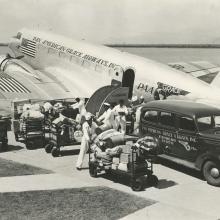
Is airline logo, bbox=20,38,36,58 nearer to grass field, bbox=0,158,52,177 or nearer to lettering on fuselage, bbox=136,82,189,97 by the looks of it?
lettering on fuselage, bbox=136,82,189,97

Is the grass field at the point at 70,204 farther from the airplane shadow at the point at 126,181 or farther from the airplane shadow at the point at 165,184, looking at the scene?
the airplane shadow at the point at 165,184

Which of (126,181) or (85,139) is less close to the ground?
(85,139)

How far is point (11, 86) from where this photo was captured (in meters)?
19.5

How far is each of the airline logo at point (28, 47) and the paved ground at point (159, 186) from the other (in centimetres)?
1299

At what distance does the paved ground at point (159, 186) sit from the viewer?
330 inches

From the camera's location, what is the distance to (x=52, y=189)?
9680 millimetres

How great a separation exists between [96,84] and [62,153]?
771 centimetres

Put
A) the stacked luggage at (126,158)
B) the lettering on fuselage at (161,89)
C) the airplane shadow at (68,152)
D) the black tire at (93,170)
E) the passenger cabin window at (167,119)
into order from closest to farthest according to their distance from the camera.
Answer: the stacked luggage at (126,158) → the black tire at (93,170) → the passenger cabin window at (167,119) → the airplane shadow at (68,152) → the lettering on fuselage at (161,89)

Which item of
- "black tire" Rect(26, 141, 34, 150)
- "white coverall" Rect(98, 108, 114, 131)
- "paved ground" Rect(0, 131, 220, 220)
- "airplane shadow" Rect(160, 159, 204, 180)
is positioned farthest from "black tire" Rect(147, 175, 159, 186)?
"black tire" Rect(26, 141, 34, 150)

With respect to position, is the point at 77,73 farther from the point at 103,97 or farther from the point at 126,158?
the point at 126,158

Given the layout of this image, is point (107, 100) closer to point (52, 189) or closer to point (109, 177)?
point (109, 177)

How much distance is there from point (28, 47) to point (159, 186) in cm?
1693

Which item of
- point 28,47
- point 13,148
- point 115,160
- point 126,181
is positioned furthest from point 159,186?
point 28,47

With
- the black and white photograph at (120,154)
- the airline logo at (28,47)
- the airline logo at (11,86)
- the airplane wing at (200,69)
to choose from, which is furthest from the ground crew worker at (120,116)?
the airplane wing at (200,69)
